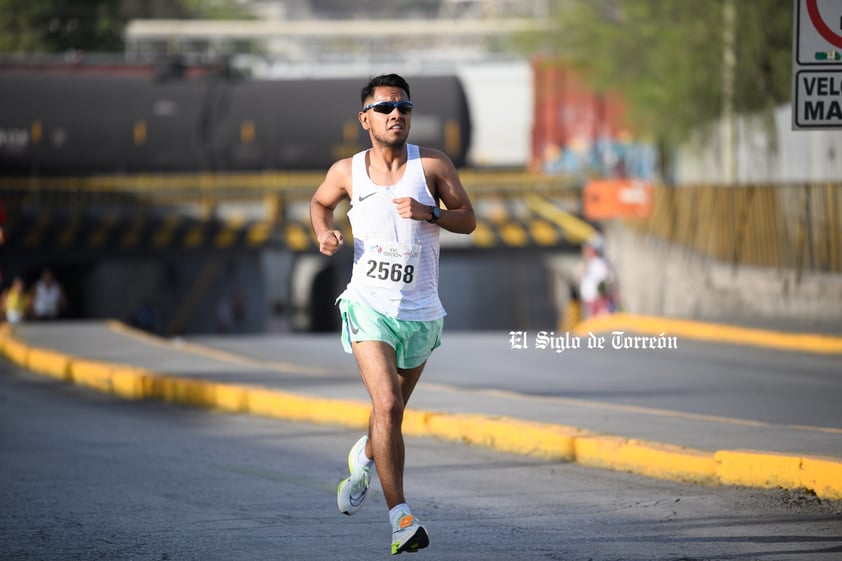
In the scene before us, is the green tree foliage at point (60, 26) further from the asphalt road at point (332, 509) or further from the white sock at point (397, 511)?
the white sock at point (397, 511)

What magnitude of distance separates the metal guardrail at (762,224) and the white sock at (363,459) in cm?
1533

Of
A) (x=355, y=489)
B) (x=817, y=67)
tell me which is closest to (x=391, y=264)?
(x=355, y=489)

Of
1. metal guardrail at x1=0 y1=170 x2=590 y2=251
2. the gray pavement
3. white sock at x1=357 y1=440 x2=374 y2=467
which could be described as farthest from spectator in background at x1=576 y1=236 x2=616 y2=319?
white sock at x1=357 y1=440 x2=374 y2=467

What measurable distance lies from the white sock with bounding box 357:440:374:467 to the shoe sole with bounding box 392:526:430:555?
2.84ft

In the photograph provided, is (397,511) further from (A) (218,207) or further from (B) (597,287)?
(A) (218,207)

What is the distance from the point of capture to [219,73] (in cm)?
4497

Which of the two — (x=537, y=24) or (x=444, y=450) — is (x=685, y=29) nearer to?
(x=537, y=24)

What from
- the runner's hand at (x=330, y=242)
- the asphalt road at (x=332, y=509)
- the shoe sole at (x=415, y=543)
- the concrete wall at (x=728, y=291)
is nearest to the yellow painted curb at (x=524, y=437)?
the asphalt road at (x=332, y=509)

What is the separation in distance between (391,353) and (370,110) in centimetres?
110

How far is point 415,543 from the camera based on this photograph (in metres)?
6.39

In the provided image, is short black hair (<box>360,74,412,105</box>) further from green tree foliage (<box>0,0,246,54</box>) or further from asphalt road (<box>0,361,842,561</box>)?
green tree foliage (<box>0,0,246,54</box>)

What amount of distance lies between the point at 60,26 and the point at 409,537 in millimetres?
70189

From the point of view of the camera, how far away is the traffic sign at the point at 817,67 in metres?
9.57

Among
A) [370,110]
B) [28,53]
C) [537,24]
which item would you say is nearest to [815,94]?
[370,110]
